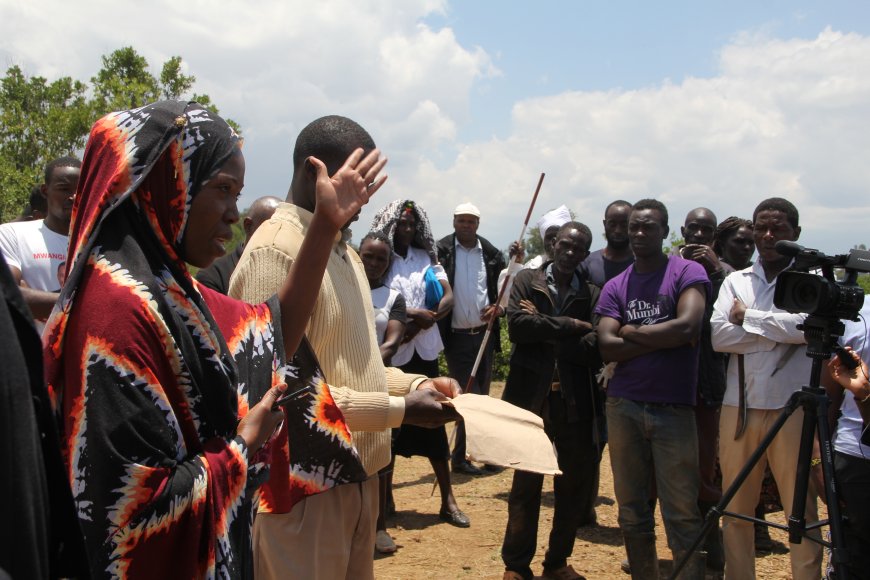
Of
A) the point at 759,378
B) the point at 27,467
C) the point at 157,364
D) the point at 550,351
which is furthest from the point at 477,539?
the point at 27,467

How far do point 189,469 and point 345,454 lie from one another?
81 centimetres

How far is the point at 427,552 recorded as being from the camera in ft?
17.6

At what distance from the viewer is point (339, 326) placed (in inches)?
94.5

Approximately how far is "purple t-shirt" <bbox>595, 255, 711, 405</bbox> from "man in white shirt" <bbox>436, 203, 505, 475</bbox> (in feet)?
8.89

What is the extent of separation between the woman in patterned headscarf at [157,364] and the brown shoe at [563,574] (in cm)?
341

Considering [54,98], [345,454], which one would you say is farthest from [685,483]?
[54,98]

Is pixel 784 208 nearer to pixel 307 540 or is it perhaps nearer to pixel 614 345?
pixel 614 345

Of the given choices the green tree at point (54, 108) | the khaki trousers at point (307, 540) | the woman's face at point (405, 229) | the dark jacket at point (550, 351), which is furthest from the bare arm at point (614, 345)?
the green tree at point (54, 108)

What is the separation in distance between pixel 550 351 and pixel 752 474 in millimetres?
1429

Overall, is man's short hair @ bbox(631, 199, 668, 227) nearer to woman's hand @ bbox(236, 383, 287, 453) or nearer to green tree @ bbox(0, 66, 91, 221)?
woman's hand @ bbox(236, 383, 287, 453)

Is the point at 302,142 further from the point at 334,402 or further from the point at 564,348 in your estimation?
the point at 564,348

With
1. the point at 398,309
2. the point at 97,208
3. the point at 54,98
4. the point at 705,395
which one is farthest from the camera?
the point at 54,98

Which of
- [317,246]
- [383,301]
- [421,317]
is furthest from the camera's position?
[421,317]

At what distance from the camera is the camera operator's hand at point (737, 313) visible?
14.4 ft
